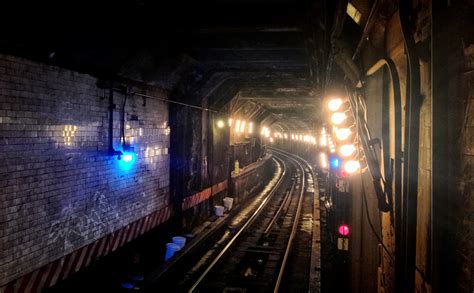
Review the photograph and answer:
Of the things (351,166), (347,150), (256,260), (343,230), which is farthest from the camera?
(256,260)

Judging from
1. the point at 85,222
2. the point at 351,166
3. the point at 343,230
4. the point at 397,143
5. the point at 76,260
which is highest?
the point at 397,143

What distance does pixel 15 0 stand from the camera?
4895 millimetres

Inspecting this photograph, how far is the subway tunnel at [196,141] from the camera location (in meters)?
3.18

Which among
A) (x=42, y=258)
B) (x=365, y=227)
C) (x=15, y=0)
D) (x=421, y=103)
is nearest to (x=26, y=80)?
(x=15, y=0)

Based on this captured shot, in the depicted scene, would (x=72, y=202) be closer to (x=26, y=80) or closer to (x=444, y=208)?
(x=26, y=80)

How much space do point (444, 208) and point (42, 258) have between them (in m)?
6.40

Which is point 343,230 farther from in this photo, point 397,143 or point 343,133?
point 397,143

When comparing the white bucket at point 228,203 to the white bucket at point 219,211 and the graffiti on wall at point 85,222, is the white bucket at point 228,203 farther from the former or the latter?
the graffiti on wall at point 85,222

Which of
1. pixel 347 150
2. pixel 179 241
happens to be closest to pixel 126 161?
→ pixel 179 241

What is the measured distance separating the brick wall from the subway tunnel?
0.11 ft

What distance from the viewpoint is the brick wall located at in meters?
5.46

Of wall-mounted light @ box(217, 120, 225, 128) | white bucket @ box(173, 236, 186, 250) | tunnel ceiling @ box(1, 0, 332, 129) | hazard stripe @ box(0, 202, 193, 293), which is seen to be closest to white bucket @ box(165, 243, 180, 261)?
white bucket @ box(173, 236, 186, 250)

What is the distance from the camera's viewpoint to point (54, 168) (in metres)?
6.39

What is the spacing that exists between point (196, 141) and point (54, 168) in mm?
7013
